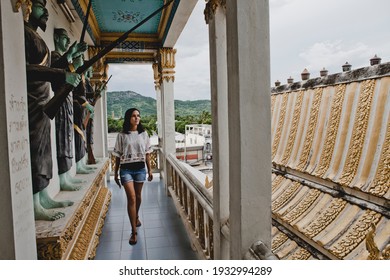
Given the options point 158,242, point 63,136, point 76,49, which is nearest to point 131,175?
point 158,242

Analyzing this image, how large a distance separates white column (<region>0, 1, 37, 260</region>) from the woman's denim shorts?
2.34 m

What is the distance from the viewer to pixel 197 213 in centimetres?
362

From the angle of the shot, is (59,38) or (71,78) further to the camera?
(59,38)

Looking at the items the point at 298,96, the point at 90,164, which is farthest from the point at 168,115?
the point at 298,96

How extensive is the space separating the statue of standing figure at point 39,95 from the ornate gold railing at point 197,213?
4.57ft

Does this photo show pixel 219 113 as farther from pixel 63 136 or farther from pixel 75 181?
pixel 75 181

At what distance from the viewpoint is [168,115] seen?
6426 millimetres

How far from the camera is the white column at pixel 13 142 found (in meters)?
1.36

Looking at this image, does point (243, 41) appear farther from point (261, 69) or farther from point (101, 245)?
point (101, 245)

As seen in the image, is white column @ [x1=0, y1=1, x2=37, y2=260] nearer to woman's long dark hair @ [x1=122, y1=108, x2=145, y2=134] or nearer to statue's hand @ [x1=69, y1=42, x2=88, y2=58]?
statue's hand @ [x1=69, y1=42, x2=88, y2=58]

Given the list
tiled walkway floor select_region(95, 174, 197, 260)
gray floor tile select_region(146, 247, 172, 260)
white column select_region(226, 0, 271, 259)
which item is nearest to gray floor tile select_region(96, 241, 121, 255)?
tiled walkway floor select_region(95, 174, 197, 260)

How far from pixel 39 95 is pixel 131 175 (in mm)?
2006

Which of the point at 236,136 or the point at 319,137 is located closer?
the point at 236,136

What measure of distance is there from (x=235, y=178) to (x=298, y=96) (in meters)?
2.61
